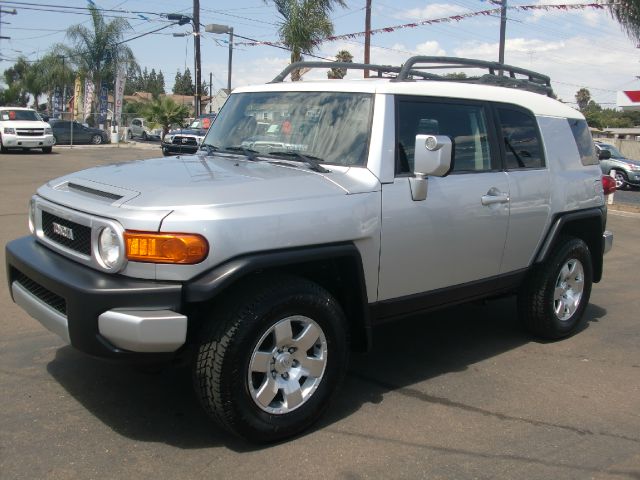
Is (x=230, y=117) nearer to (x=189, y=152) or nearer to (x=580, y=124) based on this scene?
(x=189, y=152)

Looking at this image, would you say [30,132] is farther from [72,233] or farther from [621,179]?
[72,233]

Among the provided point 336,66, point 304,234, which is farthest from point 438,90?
point 304,234

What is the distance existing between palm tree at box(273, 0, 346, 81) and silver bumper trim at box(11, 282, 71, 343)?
872 inches

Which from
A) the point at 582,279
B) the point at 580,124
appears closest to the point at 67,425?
the point at 582,279

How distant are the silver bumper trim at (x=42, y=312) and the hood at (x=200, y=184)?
550 millimetres

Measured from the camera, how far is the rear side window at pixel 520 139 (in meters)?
4.84

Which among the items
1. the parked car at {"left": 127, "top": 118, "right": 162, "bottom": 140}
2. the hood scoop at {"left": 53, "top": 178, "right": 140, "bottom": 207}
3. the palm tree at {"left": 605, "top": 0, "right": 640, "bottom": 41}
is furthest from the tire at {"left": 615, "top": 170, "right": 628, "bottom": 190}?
the parked car at {"left": 127, "top": 118, "right": 162, "bottom": 140}

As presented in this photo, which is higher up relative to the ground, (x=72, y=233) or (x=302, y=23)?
(x=302, y=23)

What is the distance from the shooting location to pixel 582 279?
5633 mm

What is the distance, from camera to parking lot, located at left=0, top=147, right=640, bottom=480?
3.32 meters

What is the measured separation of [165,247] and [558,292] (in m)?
3.48

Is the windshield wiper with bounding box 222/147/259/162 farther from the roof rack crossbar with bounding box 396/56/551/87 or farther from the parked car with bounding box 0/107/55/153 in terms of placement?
the parked car with bounding box 0/107/55/153

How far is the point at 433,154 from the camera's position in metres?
3.82

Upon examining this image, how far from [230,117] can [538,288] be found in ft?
8.77
